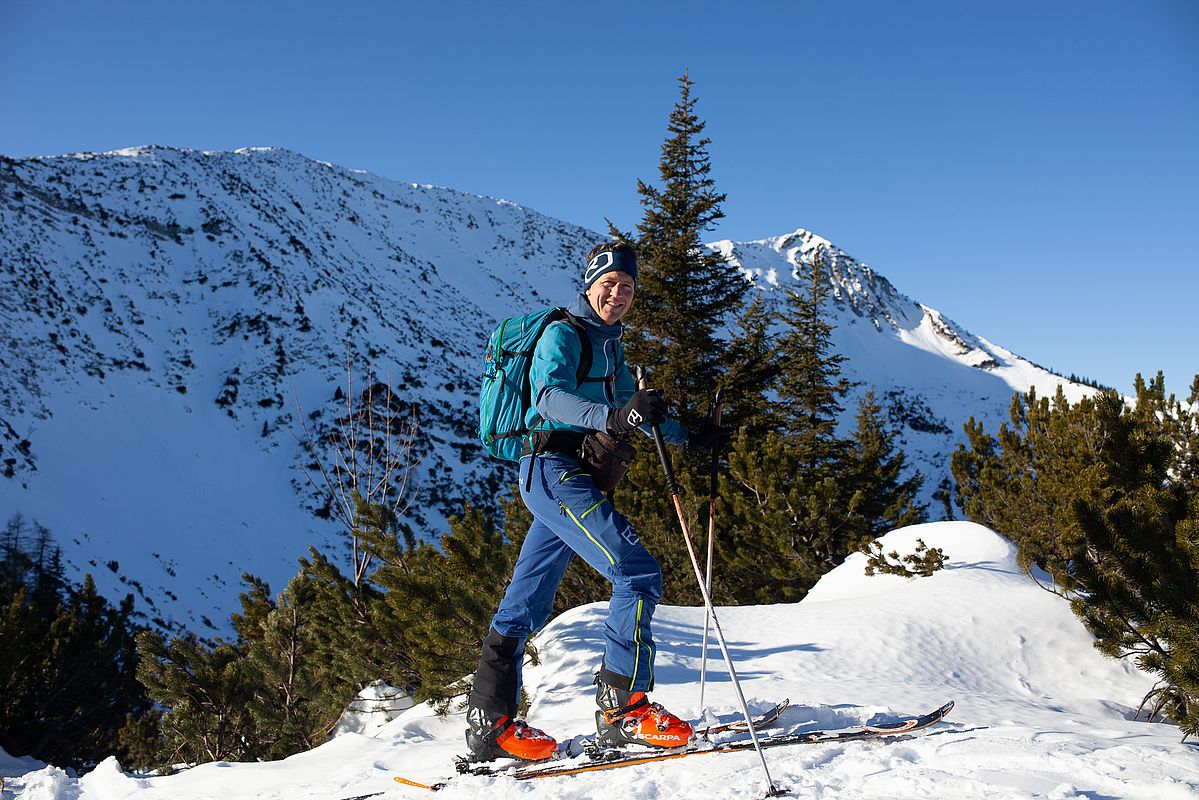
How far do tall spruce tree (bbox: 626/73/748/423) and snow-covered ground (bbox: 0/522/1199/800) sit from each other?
5629 mm

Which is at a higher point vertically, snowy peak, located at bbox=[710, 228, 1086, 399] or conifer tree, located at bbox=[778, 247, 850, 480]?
snowy peak, located at bbox=[710, 228, 1086, 399]

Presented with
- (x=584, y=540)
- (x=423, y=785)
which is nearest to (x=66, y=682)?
(x=423, y=785)

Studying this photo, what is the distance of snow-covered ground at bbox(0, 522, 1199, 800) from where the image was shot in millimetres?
2398

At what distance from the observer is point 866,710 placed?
11.0 ft

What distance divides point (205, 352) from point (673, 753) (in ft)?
99.1

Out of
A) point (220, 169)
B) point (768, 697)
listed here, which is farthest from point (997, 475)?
point (220, 169)

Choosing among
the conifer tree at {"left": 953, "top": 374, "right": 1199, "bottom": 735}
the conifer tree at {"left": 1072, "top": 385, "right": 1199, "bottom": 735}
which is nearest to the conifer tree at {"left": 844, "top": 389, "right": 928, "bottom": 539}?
the conifer tree at {"left": 953, "top": 374, "right": 1199, "bottom": 735}

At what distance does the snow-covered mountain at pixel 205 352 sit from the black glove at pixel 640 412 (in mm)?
5587

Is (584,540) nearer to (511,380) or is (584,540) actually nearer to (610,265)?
(511,380)

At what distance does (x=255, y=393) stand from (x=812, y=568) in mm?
24062

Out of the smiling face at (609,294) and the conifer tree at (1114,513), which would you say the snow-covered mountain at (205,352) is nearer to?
the smiling face at (609,294)

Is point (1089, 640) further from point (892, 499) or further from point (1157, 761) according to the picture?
point (892, 499)

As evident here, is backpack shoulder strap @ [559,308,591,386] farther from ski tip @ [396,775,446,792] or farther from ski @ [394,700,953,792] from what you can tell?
ski tip @ [396,775,446,792]

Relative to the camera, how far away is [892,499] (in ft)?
45.7
